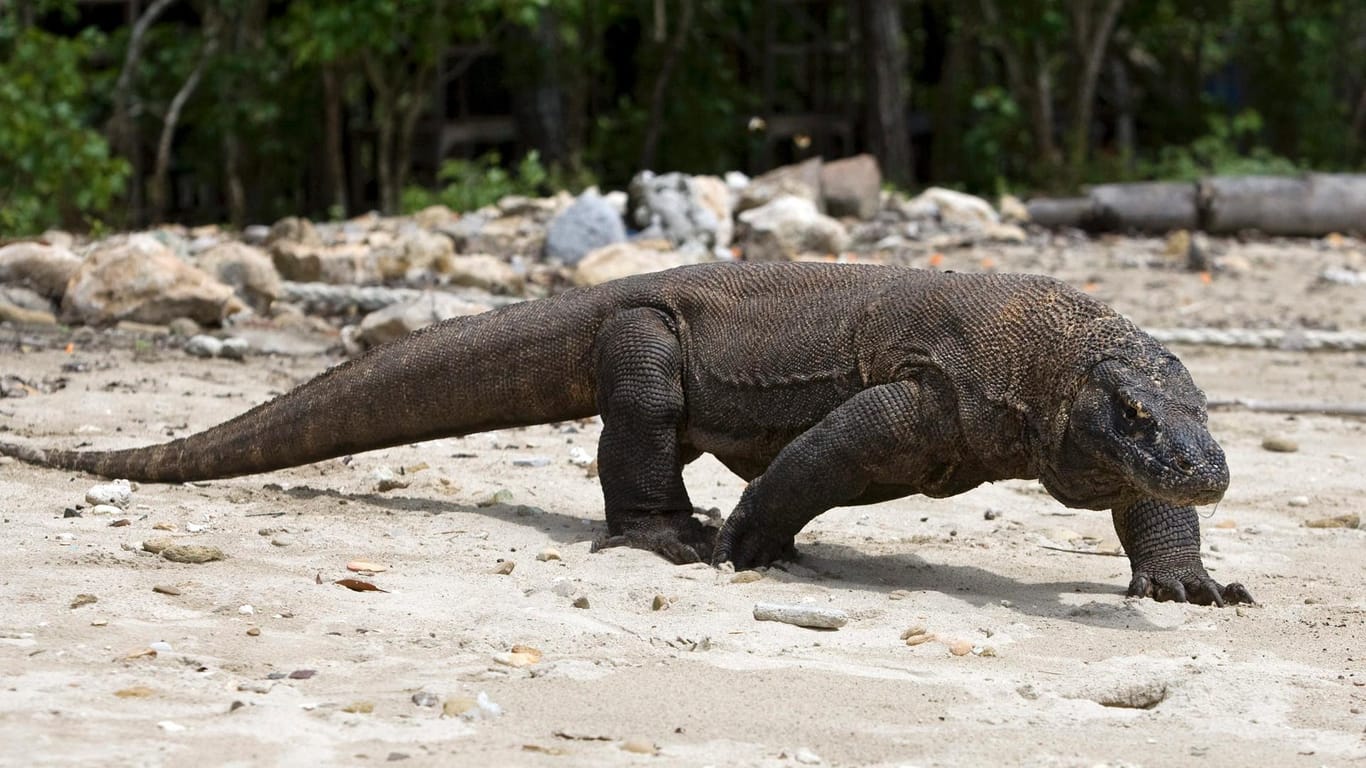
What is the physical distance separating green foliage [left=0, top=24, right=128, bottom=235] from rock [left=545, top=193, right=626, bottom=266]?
14.2 feet

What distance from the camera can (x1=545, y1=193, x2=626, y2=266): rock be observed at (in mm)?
12445

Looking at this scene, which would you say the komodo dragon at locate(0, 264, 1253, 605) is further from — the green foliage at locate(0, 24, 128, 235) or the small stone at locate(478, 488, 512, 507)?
the green foliage at locate(0, 24, 128, 235)

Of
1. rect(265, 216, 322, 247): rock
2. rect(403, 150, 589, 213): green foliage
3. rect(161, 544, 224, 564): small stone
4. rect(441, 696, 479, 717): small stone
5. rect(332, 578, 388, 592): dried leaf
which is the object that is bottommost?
rect(332, 578, 388, 592): dried leaf

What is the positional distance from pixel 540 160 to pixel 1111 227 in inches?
241

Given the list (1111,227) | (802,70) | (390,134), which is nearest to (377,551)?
(1111,227)

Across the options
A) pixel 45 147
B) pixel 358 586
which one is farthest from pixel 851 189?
pixel 358 586

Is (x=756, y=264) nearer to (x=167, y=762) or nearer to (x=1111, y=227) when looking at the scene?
(x=167, y=762)

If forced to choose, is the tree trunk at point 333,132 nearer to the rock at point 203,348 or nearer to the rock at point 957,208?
the rock at point 957,208

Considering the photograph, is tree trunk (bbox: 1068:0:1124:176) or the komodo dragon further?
tree trunk (bbox: 1068:0:1124:176)

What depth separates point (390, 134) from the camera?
18.3 meters

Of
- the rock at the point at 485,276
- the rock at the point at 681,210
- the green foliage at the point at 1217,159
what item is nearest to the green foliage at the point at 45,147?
the rock at the point at 681,210

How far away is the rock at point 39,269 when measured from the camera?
9.81 meters

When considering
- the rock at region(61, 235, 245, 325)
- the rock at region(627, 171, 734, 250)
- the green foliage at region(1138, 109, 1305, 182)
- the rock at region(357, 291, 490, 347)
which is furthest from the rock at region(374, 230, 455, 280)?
the green foliage at region(1138, 109, 1305, 182)

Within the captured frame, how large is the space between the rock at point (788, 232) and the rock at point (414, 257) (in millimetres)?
2226
